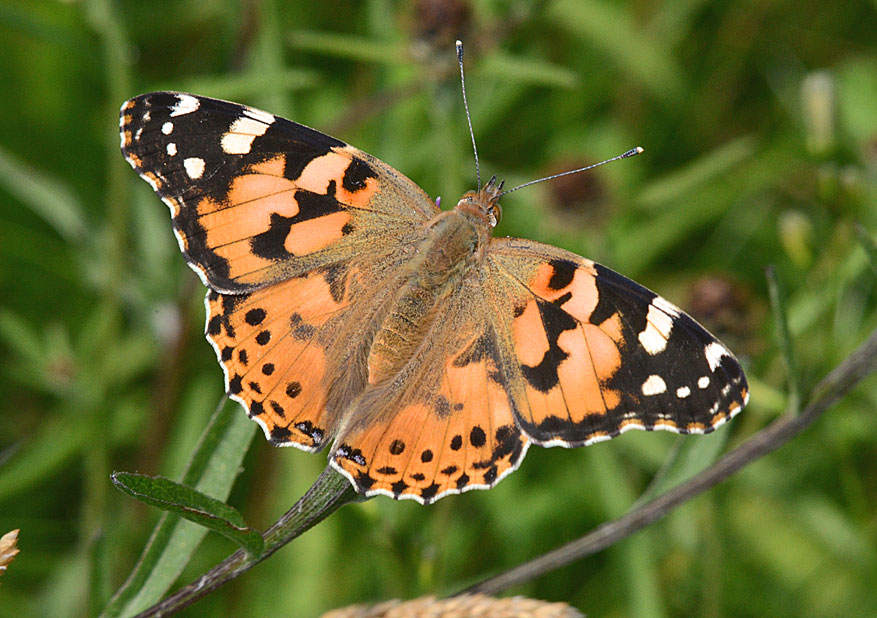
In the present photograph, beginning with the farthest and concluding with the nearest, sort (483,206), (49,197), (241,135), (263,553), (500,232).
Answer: (500,232) < (49,197) < (483,206) < (241,135) < (263,553)

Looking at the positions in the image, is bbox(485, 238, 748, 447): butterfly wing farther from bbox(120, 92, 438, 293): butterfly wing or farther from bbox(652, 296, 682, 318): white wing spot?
bbox(120, 92, 438, 293): butterfly wing

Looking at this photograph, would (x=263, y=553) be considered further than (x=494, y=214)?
No

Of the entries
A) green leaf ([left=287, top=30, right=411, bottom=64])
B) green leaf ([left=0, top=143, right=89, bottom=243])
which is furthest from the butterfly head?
green leaf ([left=0, top=143, right=89, bottom=243])

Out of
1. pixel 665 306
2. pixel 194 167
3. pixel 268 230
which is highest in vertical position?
pixel 194 167

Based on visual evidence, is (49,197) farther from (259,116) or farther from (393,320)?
(393,320)

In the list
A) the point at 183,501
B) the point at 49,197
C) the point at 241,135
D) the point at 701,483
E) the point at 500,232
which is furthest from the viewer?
the point at 500,232

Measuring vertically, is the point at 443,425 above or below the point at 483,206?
below

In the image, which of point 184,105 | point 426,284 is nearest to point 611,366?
point 426,284
